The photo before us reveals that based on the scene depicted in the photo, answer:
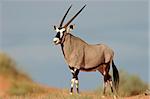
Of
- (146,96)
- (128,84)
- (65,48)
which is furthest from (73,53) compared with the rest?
(128,84)

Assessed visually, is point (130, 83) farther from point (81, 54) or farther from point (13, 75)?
point (81, 54)

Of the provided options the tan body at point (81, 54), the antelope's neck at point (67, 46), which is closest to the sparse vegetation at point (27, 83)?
the tan body at point (81, 54)

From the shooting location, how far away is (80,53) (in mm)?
15031

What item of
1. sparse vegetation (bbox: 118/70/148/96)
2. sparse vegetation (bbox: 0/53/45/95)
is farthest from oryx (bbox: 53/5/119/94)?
sparse vegetation (bbox: 0/53/45/95)

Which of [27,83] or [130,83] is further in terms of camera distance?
[27,83]

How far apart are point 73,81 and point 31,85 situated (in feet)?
56.5

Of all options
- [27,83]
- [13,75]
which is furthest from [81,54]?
[13,75]

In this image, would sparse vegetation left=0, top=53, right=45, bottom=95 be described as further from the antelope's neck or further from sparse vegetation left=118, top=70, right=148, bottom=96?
the antelope's neck

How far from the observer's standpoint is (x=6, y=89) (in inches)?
1219

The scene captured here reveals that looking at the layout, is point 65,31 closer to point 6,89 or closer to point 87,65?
point 87,65

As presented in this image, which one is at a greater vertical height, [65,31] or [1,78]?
[65,31]

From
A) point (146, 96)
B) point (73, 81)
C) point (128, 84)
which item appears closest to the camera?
point (73, 81)

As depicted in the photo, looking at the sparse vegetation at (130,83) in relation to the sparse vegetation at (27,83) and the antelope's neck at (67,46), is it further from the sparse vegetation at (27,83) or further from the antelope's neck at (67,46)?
the antelope's neck at (67,46)

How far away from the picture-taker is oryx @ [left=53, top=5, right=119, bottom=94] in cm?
1484
